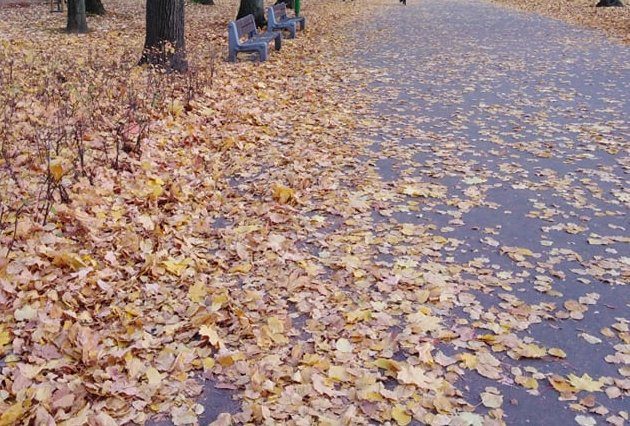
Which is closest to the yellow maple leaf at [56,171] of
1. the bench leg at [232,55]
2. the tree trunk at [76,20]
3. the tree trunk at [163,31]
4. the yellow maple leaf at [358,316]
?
the yellow maple leaf at [358,316]

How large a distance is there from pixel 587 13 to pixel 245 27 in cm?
1480

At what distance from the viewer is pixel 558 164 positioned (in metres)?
6.35

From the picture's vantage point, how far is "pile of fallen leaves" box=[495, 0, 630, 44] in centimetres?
1702

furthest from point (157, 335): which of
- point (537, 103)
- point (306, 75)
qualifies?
point (306, 75)

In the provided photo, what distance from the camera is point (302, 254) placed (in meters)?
4.55

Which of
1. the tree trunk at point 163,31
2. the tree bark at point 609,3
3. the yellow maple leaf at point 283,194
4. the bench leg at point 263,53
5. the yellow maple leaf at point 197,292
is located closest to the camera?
the yellow maple leaf at point 197,292

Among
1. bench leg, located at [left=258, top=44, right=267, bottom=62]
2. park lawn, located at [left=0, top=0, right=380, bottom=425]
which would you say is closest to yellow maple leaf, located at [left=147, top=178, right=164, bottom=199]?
park lawn, located at [left=0, top=0, right=380, bottom=425]

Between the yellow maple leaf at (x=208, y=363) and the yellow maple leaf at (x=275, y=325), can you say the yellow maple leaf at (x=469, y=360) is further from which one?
the yellow maple leaf at (x=208, y=363)

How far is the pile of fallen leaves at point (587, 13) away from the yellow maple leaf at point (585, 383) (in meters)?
13.8

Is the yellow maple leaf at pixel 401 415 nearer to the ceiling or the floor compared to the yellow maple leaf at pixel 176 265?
nearer to the ceiling

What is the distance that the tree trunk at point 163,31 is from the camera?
9.47m

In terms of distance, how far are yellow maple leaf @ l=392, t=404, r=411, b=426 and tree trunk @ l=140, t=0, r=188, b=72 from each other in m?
→ 7.59

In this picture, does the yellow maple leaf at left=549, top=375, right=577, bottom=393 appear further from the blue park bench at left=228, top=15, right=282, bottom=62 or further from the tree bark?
the tree bark

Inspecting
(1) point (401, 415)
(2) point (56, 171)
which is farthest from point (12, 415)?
(2) point (56, 171)
